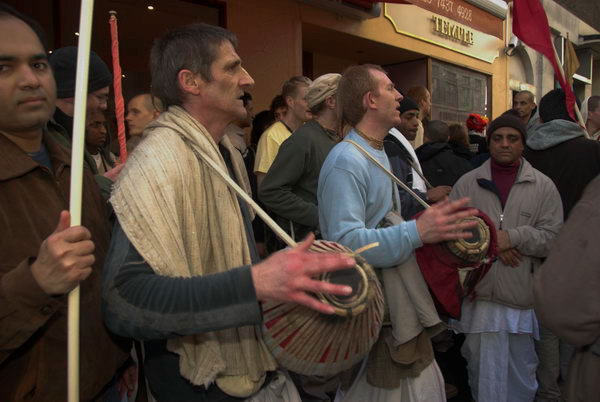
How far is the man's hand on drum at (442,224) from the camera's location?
6.31 feet

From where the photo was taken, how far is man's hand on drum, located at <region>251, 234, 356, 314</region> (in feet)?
3.78

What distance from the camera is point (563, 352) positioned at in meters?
3.63

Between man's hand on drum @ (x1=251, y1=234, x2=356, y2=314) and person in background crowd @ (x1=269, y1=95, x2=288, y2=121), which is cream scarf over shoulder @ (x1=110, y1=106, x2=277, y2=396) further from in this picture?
person in background crowd @ (x1=269, y1=95, x2=288, y2=121)

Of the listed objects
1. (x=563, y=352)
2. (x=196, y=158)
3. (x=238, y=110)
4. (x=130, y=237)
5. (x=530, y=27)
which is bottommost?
(x=563, y=352)

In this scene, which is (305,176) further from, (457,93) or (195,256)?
(457,93)

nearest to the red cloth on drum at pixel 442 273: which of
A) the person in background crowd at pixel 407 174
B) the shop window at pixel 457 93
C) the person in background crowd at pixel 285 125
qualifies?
the person in background crowd at pixel 407 174

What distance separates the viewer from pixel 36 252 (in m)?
1.34

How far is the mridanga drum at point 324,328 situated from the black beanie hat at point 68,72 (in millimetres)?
1730

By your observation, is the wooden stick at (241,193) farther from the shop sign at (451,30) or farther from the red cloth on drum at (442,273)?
the shop sign at (451,30)

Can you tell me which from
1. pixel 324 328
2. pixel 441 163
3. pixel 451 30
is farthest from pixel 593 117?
pixel 451 30

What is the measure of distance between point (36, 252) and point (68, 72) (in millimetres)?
1466

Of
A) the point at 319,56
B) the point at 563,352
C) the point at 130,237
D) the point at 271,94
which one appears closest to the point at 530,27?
the point at 563,352

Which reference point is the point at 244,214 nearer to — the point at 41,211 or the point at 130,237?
the point at 130,237

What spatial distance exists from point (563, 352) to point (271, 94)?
480 cm
